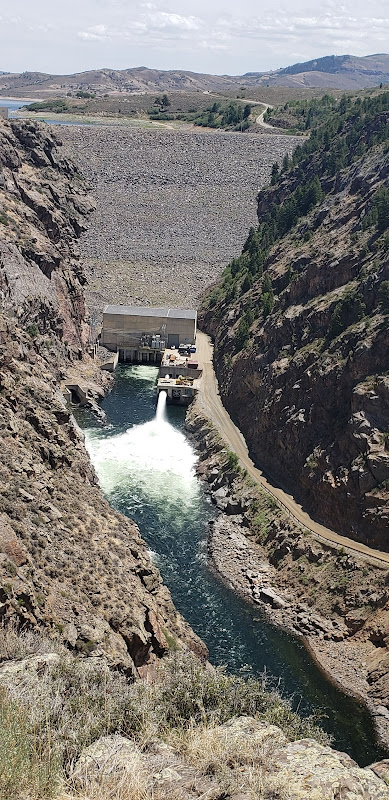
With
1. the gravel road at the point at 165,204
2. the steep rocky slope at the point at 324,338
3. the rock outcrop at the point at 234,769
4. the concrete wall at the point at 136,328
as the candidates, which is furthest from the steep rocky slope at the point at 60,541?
the gravel road at the point at 165,204

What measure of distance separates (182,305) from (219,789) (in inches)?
3895

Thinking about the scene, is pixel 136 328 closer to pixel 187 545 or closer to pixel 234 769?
pixel 187 545

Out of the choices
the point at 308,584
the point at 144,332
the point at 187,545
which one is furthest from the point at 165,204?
the point at 308,584

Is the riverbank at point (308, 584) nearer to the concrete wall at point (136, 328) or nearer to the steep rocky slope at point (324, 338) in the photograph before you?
the steep rocky slope at point (324, 338)

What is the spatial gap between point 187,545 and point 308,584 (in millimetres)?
10052

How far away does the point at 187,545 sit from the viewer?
199ft

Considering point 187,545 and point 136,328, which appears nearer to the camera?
point 187,545

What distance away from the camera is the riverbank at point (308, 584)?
49.0 meters

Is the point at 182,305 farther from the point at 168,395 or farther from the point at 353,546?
the point at 353,546

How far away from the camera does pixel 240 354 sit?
86500mm

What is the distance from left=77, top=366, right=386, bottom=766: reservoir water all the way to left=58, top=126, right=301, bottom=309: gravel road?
104 feet

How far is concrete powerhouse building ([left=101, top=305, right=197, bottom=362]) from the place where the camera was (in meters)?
103

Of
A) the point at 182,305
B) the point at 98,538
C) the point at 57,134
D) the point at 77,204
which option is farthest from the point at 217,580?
the point at 57,134

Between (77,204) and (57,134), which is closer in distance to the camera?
(77,204)
